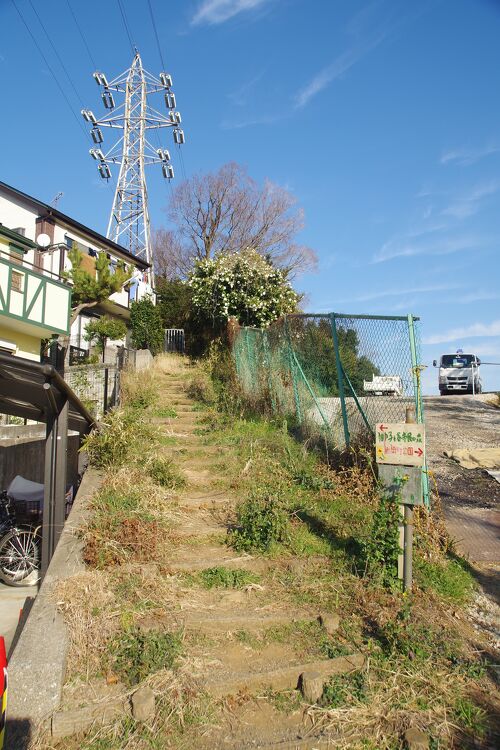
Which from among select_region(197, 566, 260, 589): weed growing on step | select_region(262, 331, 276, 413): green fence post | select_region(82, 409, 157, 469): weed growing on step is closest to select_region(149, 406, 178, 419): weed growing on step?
select_region(262, 331, 276, 413): green fence post

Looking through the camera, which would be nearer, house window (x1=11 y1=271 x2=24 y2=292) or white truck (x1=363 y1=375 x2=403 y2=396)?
white truck (x1=363 y1=375 x2=403 y2=396)

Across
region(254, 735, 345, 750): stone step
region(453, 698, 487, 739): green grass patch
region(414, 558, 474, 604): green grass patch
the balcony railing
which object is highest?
the balcony railing

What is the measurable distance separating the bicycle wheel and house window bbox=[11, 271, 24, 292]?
24.5 ft

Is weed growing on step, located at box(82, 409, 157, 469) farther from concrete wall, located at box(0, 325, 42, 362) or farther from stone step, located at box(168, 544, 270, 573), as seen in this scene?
concrete wall, located at box(0, 325, 42, 362)

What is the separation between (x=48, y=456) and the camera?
6.09 metres

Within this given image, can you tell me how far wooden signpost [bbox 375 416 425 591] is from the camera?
4.32 metres

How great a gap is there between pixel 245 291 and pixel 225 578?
45.9ft

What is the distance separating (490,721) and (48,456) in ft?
15.9

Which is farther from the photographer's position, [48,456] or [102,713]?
[48,456]

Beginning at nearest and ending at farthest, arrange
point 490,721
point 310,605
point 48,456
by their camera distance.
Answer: point 490,721
point 310,605
point 48,456

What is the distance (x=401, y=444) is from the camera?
4453mm

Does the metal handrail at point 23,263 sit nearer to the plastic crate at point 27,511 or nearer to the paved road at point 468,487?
the plastic crate at point 27,511

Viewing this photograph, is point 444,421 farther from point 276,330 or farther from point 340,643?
point 340,643

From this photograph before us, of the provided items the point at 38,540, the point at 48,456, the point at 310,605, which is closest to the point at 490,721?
the point at 310,605
